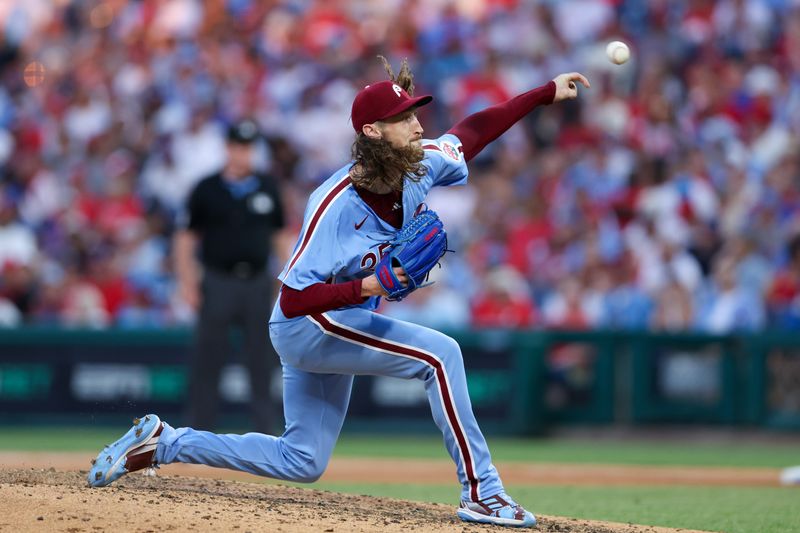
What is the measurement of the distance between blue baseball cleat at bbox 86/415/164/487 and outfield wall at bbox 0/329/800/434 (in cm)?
589

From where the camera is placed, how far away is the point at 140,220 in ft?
46.8

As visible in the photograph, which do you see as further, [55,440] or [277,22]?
[277,22]

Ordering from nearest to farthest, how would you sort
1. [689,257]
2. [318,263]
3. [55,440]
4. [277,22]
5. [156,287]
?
1. [318,263]
2. [55,440]
3. [689,257]
4. [156,287]
5. [277,22]

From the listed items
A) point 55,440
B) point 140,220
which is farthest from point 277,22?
point 55,440

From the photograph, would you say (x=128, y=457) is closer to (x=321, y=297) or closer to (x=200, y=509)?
(x=200, y=509)

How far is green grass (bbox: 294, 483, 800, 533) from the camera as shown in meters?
6.24

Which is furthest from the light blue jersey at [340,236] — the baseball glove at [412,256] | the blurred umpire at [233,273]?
the blurred umpire at [233,273]

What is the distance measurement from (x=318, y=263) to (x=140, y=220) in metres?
9.36

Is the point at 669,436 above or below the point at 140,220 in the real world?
below

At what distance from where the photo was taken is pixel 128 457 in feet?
18.6

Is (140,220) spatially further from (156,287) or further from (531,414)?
(531,414)

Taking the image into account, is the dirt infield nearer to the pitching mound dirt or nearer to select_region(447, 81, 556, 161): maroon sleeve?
the pitching mound dirt

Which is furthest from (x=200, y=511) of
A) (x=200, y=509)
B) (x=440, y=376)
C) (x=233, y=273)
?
(x=233, y=273)

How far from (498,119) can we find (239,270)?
403cm
